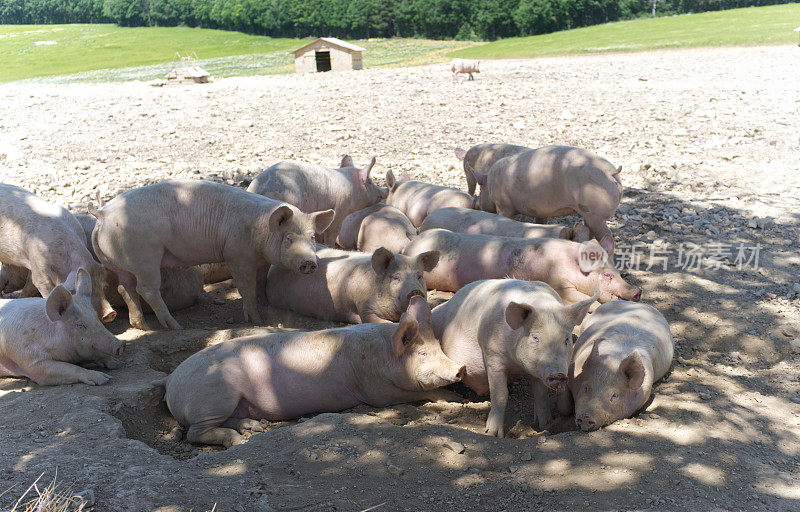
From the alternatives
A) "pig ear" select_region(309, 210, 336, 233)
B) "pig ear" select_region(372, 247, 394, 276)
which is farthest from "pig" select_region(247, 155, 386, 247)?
"pig ear" select_region(372, 247, 394, 276)

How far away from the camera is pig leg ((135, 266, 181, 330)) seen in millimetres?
5810

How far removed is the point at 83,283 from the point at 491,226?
3.91 metres

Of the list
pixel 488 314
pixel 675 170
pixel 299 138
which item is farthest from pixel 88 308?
pixel 675 170

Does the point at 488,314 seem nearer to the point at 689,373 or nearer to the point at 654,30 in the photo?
the point at 689,373

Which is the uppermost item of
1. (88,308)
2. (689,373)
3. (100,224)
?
(100,224)

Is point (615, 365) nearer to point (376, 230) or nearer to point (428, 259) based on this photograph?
point (428, 259)

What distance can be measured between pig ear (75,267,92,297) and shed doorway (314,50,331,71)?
24.7m

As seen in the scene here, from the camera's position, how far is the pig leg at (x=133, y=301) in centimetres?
605

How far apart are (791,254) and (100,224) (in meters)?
6.53

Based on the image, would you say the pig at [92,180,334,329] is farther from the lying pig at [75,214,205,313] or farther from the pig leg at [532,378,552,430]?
the pig leg at [532,378,552,430]

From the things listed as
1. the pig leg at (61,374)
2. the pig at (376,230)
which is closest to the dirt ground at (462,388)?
the pig leg at (61,374)

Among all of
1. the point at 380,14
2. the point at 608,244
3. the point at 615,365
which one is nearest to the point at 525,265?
the point at 608,244

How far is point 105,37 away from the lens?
220 feet

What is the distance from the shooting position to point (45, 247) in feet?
19.6
